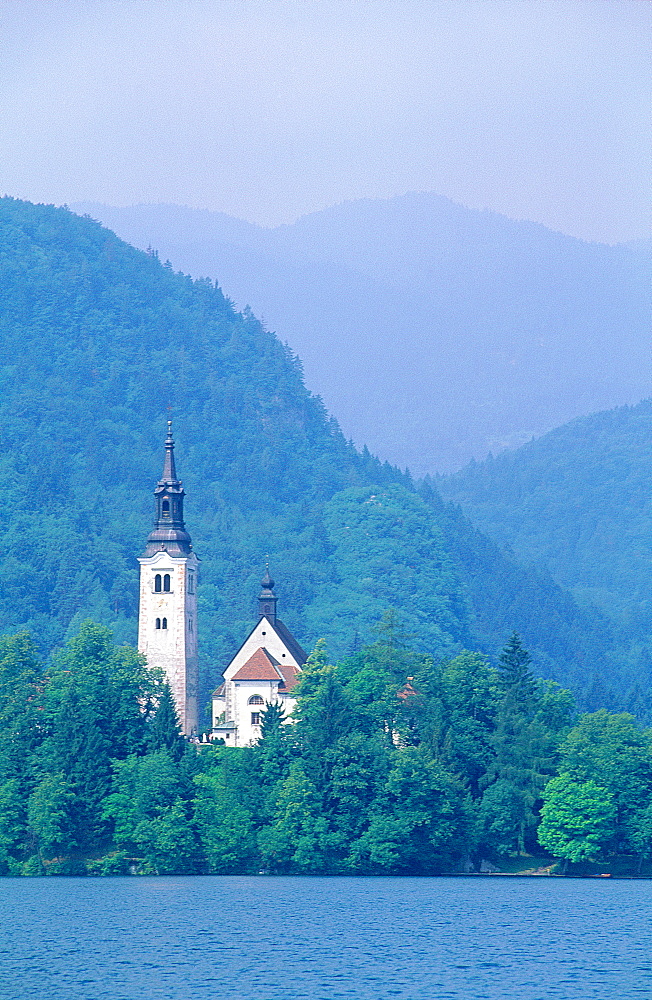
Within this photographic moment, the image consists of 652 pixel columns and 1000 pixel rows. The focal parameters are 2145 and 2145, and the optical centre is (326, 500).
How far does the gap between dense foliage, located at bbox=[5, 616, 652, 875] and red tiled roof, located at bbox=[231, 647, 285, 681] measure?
13.3m

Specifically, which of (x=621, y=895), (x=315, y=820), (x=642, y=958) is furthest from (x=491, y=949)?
(x=315, y=820)

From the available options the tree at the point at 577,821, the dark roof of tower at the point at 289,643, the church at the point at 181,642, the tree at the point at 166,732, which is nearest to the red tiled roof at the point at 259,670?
the church at the point at 181,642

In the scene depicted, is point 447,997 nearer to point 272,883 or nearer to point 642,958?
point 642,958

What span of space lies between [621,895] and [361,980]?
3448cm

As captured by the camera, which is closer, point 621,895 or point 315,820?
point 621,895

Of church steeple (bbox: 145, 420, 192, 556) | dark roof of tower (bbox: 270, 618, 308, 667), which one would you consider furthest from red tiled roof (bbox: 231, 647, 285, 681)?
church steeple (bbox: 145, 420, 192, 556)

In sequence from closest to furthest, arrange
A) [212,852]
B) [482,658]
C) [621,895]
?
[621,895] → [212,852] → [482,658]

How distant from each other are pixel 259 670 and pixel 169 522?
36.3ft

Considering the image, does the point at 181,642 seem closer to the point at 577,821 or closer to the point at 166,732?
the point at 166,732

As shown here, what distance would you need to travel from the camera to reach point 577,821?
11319 centimetres

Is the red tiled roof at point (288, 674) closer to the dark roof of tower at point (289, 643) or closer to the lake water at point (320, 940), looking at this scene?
the dark roof of tower at point (289, 643)

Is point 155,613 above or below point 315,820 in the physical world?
above

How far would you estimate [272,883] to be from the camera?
105188mm

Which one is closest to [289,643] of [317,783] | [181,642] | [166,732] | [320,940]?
[181,642]
